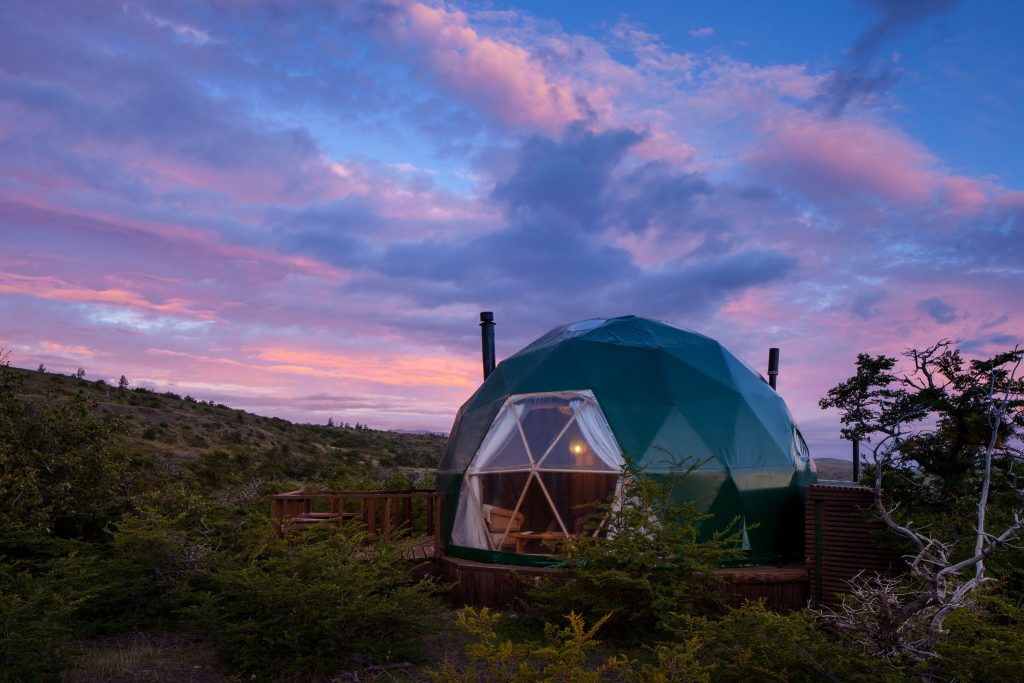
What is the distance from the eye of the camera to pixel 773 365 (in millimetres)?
19031

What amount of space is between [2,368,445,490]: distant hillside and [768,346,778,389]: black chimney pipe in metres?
11.0

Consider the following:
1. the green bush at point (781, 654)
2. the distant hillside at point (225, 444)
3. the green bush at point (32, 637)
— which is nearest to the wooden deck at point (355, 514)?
the green bush at point (32, 637)

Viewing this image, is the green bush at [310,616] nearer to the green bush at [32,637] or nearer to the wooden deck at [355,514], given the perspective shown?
the green bush at [32,637]

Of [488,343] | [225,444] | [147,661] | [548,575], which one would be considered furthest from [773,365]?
[225,444]

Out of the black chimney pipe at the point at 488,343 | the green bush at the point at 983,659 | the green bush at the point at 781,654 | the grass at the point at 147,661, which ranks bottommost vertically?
the grass at the point at 147,661

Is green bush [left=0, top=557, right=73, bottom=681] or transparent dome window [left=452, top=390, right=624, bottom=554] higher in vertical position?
transparent dome window [left=452, top=390, right=624, bottom=554]

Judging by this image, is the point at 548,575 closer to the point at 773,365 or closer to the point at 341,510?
the point at 341,510

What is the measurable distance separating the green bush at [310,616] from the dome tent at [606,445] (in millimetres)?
3040

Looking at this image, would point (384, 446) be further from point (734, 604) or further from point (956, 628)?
point (956, 628)

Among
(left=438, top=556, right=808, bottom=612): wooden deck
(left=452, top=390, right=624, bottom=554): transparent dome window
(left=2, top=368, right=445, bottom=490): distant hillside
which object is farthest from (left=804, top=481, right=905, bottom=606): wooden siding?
(left=2, top=368, right=445, bottom=490): distant hillside

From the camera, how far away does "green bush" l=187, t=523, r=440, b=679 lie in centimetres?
838

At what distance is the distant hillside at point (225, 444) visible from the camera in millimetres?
26562

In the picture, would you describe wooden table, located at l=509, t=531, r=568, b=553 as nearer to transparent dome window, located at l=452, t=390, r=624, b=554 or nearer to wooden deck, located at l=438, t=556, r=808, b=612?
transparent dome window, located at l=452, t=390, r=624, b=554

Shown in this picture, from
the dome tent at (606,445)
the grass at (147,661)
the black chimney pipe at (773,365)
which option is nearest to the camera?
the grass at (147,661)
